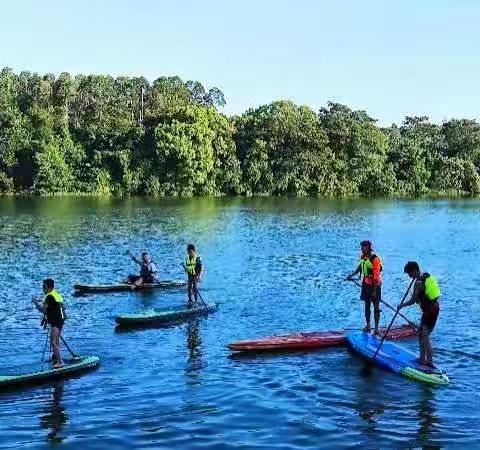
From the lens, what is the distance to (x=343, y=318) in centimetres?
2700

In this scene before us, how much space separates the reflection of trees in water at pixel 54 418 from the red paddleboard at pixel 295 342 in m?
5.72

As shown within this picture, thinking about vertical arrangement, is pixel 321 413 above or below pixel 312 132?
below

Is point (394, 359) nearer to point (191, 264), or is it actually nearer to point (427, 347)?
point (427, 347)

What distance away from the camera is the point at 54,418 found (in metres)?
15.8

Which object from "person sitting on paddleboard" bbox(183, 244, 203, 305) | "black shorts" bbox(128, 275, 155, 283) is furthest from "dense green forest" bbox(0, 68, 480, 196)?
"person sitting on paddleboard" bbox(183, 244, 203, 305)

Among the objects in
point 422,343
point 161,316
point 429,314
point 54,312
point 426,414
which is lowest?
point 426,414

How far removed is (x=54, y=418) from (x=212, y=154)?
351 feet

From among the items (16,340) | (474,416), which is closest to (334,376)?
(474,416)

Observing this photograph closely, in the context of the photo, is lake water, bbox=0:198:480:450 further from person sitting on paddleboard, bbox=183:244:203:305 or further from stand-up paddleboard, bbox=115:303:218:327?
person sitting on paddleboard, bbox=183:244:203:305

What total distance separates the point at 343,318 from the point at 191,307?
5589 mm

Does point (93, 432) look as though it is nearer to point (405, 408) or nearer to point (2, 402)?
point (2, 402)

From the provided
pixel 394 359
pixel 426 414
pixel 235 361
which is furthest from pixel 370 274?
pixel 426 414

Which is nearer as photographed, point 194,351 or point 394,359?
point 394,359

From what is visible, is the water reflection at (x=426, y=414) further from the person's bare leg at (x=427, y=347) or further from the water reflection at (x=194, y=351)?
the water reflection at (x=194, y=351)
